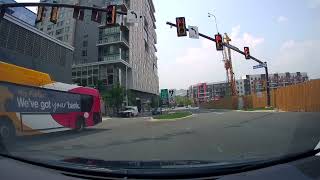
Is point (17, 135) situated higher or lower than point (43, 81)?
lower

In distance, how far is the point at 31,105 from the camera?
27.3 ft

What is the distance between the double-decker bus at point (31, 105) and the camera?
6.88m

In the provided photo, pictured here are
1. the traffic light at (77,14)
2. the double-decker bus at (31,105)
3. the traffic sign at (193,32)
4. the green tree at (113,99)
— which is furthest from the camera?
the green tree at (113,99)

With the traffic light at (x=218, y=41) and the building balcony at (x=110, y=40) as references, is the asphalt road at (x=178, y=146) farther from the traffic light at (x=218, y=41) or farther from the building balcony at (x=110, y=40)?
the traffic light at (x=218, y=41)

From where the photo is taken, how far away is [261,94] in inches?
2384

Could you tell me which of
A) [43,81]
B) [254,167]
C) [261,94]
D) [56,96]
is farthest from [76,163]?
[261,94]

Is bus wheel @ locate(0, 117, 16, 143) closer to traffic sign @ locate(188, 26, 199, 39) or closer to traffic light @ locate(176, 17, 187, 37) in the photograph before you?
traffic sign @ locate(188, 26, 199, 39)

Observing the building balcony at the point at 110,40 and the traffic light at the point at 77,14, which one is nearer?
the traffic light at the point at 77,14

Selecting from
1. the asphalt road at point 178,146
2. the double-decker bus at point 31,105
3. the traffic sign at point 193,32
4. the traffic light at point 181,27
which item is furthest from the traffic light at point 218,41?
the asphalt road at point 178,146

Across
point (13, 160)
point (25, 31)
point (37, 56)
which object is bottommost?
point (13, 160)

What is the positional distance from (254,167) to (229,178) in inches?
10.9

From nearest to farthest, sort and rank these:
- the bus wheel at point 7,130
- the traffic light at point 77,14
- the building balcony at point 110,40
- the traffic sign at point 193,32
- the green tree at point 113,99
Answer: the bus wheel at point 7,130
the traffic light at point 77,14
the building balcony at point 110,40
the traffic sign at point 193,32
the green tree at point 113,99

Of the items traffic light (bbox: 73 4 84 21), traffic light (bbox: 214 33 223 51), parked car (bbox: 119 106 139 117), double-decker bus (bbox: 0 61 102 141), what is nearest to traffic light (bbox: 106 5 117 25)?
traffic light (bbox: 73 4 84 21)

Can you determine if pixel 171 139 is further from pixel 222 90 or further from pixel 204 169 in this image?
pixel 222 90
